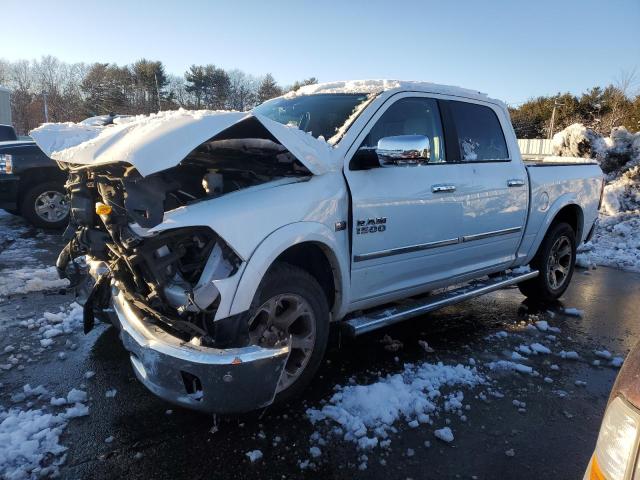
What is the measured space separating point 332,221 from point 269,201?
20.6 inches

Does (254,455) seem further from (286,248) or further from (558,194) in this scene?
(558,194)

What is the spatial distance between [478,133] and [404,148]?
66.0 inches

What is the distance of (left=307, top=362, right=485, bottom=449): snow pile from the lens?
2.99m

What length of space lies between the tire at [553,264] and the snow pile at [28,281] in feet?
17.2

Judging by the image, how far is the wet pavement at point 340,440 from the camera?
269 centimetres

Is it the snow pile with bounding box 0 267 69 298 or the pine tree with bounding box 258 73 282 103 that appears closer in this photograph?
the snow pile with bounding box 0 267 69 298

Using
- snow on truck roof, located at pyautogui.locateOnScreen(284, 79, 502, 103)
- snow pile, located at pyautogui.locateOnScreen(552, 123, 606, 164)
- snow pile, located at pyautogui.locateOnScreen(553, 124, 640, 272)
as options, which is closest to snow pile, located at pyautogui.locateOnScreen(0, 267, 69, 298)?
snow on truck roof, located at pyautogui.locateOnScreen(284, 79, 502, 103)

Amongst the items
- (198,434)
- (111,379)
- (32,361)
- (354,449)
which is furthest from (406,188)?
(32,361)

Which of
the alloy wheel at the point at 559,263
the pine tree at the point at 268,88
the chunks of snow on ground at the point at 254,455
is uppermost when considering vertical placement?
the pine tree at the point at 268,88

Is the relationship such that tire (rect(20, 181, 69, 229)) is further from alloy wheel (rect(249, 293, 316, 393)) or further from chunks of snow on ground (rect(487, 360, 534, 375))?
chunks of snow on ground (rect(487, 360, 534, 375))

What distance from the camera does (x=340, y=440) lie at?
290 centimetres

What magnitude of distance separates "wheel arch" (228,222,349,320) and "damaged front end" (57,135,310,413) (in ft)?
0.29

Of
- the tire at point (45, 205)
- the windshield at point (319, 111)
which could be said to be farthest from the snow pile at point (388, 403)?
the tire at point (45, 205)

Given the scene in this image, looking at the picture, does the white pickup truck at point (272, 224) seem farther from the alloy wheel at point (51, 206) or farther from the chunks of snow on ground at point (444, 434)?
the alloy wheel at point (51, 206)
